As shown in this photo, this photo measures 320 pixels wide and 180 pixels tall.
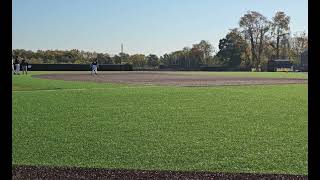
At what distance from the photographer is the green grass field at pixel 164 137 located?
5.65 metres

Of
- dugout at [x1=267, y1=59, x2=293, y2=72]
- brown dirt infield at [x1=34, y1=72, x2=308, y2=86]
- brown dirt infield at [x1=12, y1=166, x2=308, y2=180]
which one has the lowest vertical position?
brown dirt infield at [x1=12, y1=166, x2=308, y2=180]

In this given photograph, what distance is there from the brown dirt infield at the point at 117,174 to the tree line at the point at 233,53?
62826mm

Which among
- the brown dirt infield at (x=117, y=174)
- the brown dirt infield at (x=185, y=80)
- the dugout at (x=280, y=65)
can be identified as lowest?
the brown dirt infield at (x=117, y=174)

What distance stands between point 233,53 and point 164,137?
78728 mm

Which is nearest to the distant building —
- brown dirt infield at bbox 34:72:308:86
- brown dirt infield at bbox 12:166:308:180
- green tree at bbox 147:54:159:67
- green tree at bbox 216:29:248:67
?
green tree at bbox 216:29:248:67

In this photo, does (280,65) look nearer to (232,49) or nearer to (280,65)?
(280,65)

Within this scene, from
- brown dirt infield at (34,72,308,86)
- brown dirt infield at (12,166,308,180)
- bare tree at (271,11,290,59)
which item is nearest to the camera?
brown dirt infield at (12,166,308,180)

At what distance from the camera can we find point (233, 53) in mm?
84750

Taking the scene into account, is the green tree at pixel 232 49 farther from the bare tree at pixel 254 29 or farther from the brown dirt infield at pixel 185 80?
the brown dirt infield at pixel 185 80

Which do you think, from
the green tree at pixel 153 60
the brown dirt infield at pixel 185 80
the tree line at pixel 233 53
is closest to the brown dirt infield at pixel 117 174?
the brown dirt infield at pixel 185 80

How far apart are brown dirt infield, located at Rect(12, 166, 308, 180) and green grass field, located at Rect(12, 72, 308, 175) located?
1.15ft

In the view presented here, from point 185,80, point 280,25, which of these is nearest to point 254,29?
point 280,25

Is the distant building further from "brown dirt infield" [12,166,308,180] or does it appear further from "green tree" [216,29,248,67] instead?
"brown dirt infield" [12,166,308,180]

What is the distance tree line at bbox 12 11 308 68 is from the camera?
71.0 metres
